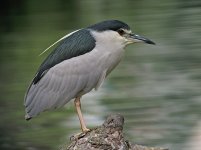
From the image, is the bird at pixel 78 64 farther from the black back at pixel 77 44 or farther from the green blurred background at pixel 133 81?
the green blurred background at pixel 133 81

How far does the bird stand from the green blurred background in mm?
2215

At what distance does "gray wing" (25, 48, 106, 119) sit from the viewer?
518 cm

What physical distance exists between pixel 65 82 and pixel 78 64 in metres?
0.17

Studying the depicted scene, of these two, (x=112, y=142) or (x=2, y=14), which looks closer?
(x=112, y=142)

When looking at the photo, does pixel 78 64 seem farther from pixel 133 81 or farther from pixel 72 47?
pixel 133 81

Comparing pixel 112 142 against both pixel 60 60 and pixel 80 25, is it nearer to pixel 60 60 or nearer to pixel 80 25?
pixel 60 60

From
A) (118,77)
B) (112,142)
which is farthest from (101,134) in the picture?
(118,77)

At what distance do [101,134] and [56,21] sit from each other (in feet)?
40.9

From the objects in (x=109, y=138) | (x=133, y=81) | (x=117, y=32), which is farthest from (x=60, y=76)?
(x=133, y=81)

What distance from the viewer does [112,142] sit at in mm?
3988

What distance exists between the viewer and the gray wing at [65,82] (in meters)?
5.18

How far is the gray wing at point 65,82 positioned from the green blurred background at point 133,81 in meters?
2.21

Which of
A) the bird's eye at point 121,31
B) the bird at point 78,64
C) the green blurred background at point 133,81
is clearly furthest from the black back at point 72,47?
the green blurred background at point 133,81

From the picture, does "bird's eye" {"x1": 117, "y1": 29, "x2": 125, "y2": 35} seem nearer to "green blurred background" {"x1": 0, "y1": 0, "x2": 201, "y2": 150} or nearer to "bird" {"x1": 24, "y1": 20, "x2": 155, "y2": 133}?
"bird" {"x1": 24, "y1": 20, "x2": 155, "y2": 133}
